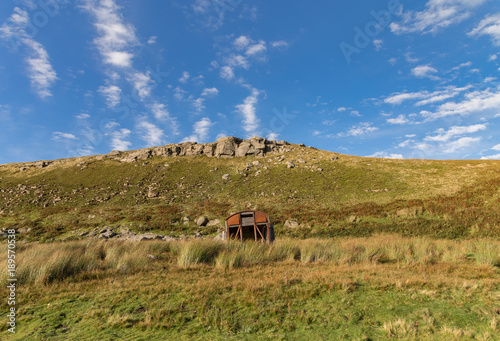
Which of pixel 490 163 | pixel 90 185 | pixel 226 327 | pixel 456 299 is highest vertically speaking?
pixel 90 185

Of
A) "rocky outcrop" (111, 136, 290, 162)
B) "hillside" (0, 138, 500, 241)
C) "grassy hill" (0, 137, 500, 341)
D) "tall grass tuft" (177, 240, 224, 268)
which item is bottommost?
"grassy hill" (0, 137, 500, 341)

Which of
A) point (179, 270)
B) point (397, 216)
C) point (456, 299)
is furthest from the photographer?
point (397, 216)

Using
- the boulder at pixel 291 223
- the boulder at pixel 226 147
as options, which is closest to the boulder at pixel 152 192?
the boulder at pixel 226 147

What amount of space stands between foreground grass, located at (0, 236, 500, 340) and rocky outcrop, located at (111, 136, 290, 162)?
57494mm

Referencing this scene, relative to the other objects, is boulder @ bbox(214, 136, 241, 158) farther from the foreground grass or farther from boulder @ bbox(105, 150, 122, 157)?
the foreground grass

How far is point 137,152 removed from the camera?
6775cm

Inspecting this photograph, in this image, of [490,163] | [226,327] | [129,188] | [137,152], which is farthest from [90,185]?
[490,163]

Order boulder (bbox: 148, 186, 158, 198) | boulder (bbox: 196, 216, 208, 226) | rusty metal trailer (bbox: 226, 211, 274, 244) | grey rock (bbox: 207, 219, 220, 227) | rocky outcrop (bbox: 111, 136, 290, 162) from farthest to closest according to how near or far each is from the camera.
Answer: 1. rocky outcrop (bbox: 111, 136, 290, 162)
2. boulder (bbox: 148, 186, 158, 198)
3. boulder (bbox: 196, 216, 208, 226)
4. grey rock (bbox: 207, 219, 220, 227)
5. rusty metal trailer (bbox: 226, 211, 274, 244)

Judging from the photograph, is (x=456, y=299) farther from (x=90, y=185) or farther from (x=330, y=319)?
(x=90, y=185)

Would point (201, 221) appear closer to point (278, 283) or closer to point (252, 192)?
point (252, 192)

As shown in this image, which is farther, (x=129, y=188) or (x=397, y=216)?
(x=129, y=188)

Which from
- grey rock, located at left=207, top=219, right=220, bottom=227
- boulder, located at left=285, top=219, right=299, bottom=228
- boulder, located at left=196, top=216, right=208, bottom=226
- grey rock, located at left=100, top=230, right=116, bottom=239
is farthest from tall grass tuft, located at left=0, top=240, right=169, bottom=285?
boulder, located at left=285, top=219, right=299, bottom=228

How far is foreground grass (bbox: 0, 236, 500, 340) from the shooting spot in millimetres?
5141

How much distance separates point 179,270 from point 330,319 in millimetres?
6298
